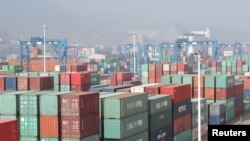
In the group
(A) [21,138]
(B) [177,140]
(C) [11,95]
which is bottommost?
(B) [177,140]

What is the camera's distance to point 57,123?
80.9ft

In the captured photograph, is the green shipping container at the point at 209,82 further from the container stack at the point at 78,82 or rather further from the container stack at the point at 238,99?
the container stack at the point at 78,82

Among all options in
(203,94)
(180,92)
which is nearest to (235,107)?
(203,94)

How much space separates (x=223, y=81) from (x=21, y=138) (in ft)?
97.1

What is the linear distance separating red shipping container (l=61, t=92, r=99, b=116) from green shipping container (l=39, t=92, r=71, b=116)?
0.90 ft

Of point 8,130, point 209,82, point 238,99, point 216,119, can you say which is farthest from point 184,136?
point 8,130

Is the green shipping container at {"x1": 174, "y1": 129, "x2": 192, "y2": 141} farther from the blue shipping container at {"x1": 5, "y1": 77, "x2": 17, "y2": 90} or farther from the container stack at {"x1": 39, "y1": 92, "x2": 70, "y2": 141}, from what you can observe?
the blue shipping container at {"x1": 5, "y1": 77, "x2": 17, "y2": 90}


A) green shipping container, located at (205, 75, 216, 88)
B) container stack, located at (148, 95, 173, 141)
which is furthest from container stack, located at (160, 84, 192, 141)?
green shipping container, located at (205, 75, 216, 88)

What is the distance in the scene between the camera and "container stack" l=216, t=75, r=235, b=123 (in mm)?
49500

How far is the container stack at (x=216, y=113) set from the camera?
155ft

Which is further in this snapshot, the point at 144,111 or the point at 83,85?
the point at 83,85

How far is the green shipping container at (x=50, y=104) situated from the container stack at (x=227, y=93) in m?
28.6

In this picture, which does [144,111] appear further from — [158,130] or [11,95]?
[11,95]

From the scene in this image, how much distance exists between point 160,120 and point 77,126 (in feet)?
33.1
